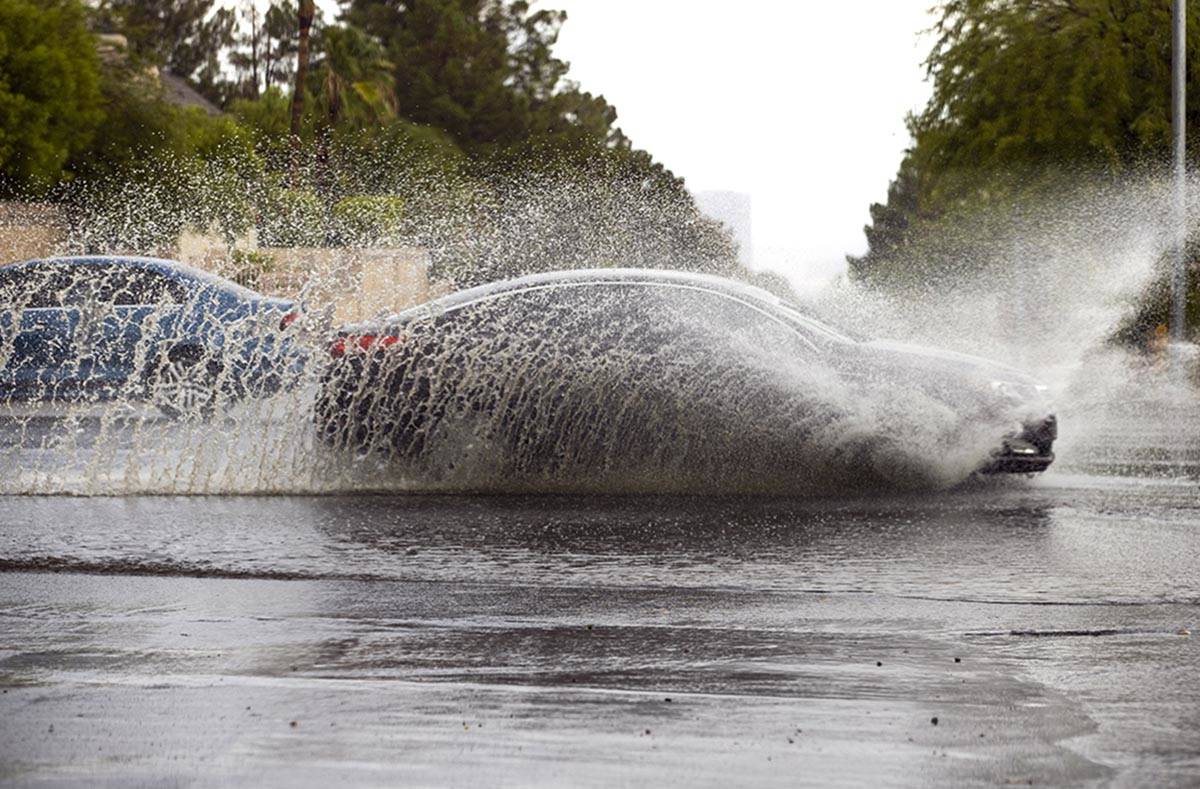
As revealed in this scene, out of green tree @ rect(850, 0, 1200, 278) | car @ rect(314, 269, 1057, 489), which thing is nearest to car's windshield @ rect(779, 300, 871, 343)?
car @ rect(314, 269, 1057, 489)

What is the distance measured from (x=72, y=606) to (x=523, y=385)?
4490 mm

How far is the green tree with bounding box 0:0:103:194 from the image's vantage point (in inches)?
1374

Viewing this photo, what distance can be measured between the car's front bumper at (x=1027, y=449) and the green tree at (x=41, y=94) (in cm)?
2664

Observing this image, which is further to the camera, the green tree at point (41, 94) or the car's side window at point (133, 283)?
the green tree at point (41, 94)

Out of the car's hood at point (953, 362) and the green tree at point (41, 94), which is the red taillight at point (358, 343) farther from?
the green tree at point (41, 94)

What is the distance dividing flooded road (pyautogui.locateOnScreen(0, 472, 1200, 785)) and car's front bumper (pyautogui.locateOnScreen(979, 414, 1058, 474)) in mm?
1210

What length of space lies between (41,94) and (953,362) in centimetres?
2832

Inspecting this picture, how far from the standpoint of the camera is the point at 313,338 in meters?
11.4

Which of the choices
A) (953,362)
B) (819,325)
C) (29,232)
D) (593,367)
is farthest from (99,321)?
(29,232)

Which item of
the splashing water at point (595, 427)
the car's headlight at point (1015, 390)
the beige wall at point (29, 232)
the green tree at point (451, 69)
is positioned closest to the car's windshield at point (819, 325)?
Answer: the splashing water at point (595, 427)

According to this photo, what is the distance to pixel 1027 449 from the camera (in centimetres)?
1167

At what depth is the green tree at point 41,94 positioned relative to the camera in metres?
34.9

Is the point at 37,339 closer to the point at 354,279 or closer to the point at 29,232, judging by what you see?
the point at 354,279

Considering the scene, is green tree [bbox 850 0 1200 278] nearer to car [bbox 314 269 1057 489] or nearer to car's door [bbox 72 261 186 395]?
car's door [bbox 72 261 186 395]
